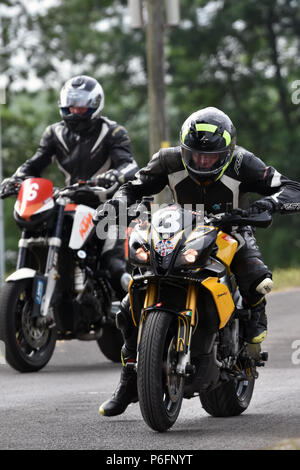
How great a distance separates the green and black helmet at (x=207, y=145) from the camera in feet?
21.4

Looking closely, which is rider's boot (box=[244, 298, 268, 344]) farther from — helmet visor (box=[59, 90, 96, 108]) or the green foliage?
the green foliage

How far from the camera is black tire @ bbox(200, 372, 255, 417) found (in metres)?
6.90

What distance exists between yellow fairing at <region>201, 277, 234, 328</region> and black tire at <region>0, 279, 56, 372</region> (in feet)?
9.83

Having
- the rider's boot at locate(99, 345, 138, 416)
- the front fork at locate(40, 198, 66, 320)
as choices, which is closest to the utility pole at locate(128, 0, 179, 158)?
the front fork at locate(40, 198, 66, 320)

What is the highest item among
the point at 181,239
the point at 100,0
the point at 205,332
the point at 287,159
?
the point at 100,0

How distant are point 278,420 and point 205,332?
29.9 inches

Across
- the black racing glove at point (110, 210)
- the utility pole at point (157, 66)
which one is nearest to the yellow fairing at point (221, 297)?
the black racing glove at point (110, 210)

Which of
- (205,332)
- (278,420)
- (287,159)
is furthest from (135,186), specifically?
(287,159)

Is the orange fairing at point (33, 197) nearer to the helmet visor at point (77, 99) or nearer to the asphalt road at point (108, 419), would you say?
the helmet visor at point (77, 99)

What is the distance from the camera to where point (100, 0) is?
35.8 m

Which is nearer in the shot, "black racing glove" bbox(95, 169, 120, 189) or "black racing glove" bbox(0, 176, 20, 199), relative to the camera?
"black racing glove" bbox(95, 169, 120, 189)

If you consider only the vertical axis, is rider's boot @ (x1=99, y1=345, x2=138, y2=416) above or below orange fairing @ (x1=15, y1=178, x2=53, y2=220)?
below

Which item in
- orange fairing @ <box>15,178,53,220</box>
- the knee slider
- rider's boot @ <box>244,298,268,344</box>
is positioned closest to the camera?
the knee slider

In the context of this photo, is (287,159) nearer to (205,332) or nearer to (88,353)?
(88,353)
